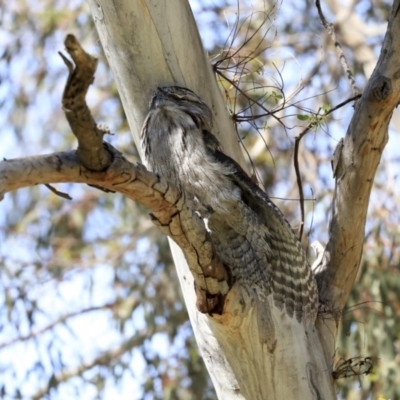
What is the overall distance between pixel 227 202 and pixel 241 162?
0.34 m

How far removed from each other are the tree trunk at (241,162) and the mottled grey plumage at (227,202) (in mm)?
71

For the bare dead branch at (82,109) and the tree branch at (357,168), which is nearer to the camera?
the bare dead branch at (82,109)

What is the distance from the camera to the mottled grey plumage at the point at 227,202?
242 cm

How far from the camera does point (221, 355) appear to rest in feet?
8.12

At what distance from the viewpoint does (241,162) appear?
2.73 meters

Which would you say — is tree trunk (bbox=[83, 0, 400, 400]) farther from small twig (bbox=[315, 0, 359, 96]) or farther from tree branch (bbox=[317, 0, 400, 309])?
small twig (bbox=[315, 0, 359, 96])

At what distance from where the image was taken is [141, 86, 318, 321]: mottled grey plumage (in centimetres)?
242

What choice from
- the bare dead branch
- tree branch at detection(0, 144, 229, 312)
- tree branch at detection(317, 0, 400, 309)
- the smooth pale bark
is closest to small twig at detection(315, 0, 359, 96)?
tree branch at detection(317, 0, 400, 309)

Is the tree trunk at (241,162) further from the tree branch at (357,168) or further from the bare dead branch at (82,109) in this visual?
the bare dead branch at (82,109)

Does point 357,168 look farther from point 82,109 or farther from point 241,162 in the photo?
point 82,109

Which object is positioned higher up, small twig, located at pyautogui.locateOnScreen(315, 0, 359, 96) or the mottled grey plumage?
small twig, located at pyautogui.locateOnScreen(315, 0, 359, 96)

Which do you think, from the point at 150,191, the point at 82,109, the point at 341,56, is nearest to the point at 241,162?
the point at 341,56

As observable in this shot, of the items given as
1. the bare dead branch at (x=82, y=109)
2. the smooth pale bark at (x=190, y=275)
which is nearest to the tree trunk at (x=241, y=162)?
the smooth pale bark at (x=190, y=275)

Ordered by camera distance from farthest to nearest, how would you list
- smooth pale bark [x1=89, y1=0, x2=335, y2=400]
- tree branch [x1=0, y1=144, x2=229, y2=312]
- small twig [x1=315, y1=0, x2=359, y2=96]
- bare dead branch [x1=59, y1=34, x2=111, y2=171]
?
1. small twig [x1=315, y1=0, x2=359, y2=96]
2. smooth pale bark [x1=89, y1=0, x2=335, y2=400]
3. tree branch [x1=0, y1=144, x2=229, y2=312]
4. bare dead branch [x1=59, y1=34, x2=111, y2=171]
